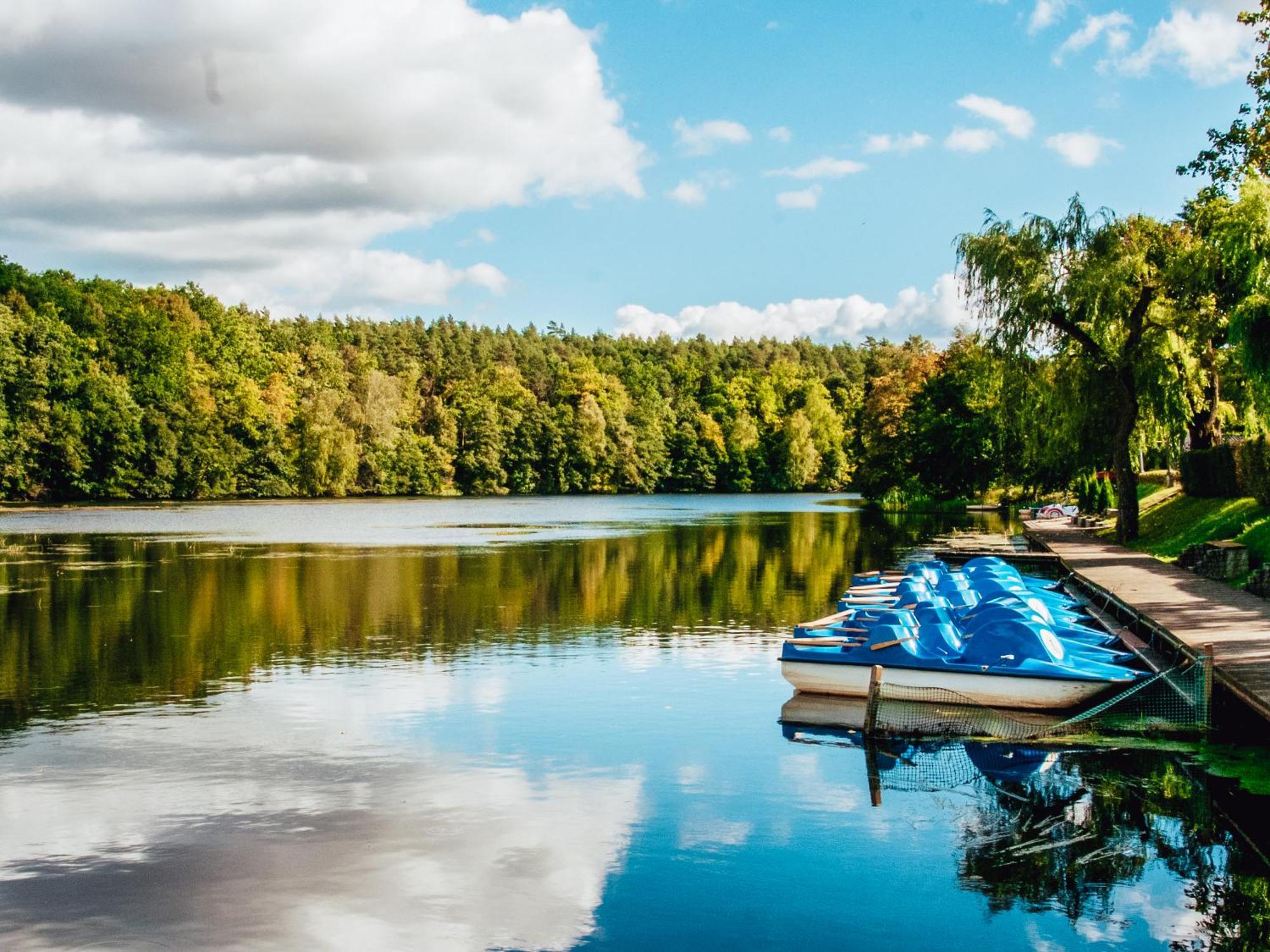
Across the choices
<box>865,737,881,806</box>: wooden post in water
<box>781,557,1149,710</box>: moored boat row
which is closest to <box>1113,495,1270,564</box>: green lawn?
<box>781,557,1149,710</box>: moored boat row

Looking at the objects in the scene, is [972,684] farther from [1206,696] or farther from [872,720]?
[1206,696]

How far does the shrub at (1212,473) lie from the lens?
28.6 m

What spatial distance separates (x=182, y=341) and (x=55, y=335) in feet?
36.4

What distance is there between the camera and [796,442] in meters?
111

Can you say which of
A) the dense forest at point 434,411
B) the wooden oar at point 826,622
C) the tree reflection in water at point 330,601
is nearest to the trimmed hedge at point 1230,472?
the dense forest at point 434,411

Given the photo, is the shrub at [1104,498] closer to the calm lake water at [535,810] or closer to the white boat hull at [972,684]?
the calm lake water at [535,810]

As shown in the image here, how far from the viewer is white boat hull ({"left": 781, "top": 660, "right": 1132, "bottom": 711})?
13547 millimetres

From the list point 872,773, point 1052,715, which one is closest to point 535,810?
point 872,773

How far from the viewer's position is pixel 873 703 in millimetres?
13008

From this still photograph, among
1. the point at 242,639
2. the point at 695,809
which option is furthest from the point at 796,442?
the point at 695,809

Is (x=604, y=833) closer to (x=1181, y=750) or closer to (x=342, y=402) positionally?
(x=1181, y=750)

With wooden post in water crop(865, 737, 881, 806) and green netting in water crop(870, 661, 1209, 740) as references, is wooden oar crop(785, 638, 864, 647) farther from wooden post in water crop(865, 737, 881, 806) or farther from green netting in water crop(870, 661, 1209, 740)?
wooden post in water crop(865, 737, 881, 806)

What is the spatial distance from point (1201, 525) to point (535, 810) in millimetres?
23361

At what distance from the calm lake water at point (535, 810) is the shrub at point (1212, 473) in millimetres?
13820
